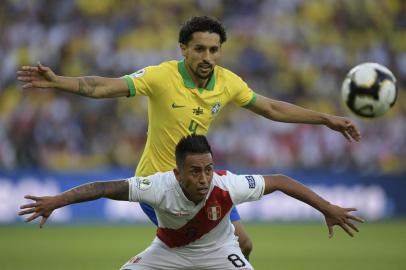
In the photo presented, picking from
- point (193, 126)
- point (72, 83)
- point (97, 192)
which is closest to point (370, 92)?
point (193, 126)

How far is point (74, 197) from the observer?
6.16m

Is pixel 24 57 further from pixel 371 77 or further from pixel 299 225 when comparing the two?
pixel 371 77

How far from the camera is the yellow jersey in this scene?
7.21 meters

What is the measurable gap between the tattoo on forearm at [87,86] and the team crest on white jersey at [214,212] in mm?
1283

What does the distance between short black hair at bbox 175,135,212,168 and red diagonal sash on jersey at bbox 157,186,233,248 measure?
0.35 meters

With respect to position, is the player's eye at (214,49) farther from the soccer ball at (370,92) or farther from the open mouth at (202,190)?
the soccer ball at (370,92)

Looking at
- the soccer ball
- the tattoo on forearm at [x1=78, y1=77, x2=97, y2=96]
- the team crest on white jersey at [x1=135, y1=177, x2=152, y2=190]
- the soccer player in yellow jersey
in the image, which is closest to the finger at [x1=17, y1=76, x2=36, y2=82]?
the tattoo on forearm at [x1=78, y1=77, x2=97, y2=96]

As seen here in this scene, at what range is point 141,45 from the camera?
67.1ft

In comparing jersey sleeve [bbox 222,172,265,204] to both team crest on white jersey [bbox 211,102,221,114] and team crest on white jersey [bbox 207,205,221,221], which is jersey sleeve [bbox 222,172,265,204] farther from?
team crest on white jersey [bbox 211,102,221,114]

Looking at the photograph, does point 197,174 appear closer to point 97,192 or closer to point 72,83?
point 97,192

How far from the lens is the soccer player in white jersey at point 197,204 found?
21.0 feet

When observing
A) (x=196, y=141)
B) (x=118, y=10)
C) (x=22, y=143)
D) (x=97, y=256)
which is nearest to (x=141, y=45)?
(x=118, y=10)

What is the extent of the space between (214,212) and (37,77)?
1641 mm

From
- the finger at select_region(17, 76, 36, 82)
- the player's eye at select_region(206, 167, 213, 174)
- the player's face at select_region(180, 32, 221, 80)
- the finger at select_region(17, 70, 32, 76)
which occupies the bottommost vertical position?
the player's eye at select_region(206, 167, 213, 174)
